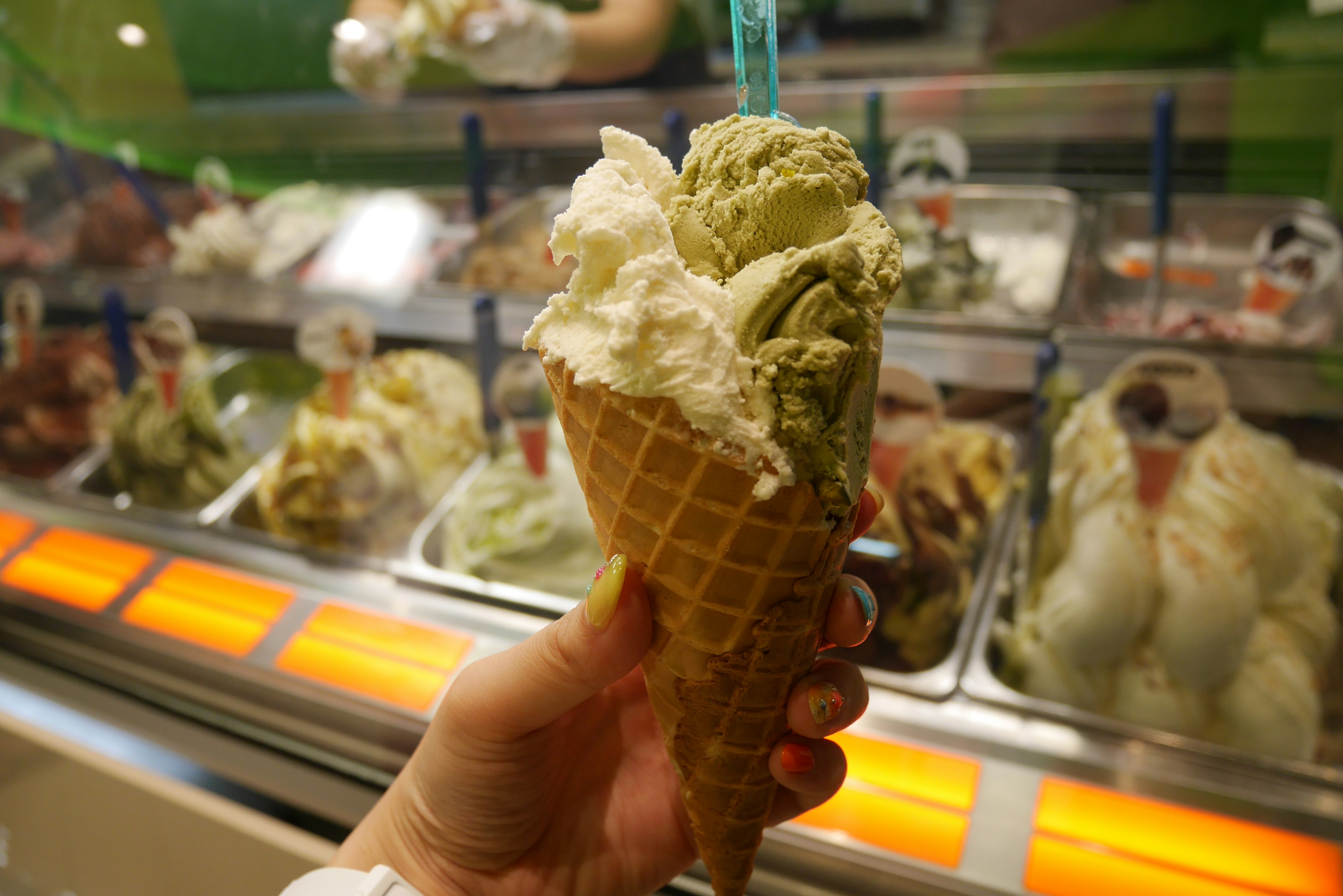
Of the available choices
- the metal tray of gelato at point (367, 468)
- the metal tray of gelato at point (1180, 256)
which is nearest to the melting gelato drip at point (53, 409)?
the metal tray of gelato at point (367, 468)

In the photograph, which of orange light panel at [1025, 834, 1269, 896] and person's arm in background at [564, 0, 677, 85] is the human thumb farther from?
person's arm in background at [564, 0, 677, 85]

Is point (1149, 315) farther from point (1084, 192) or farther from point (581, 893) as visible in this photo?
point (581, 893)

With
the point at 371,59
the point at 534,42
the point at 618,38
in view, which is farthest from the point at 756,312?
the point at 371,59

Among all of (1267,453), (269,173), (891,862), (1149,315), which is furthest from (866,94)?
(269,173)

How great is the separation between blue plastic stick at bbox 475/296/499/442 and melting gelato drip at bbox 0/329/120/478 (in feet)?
4.24

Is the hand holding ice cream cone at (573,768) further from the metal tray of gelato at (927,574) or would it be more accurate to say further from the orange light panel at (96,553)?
the orange light panel at (96,553)

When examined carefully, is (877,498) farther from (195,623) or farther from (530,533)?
(195,623)

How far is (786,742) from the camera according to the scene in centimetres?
111

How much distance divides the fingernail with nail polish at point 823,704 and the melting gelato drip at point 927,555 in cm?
53

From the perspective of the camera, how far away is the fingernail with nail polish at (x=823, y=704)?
1.05 m

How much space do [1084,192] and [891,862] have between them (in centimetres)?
203

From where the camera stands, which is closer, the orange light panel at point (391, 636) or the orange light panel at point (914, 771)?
the orange light panel at point (914, 771)

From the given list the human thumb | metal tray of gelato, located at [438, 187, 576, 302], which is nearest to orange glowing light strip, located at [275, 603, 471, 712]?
the human thumb

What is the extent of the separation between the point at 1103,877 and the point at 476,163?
2260 millimetres
